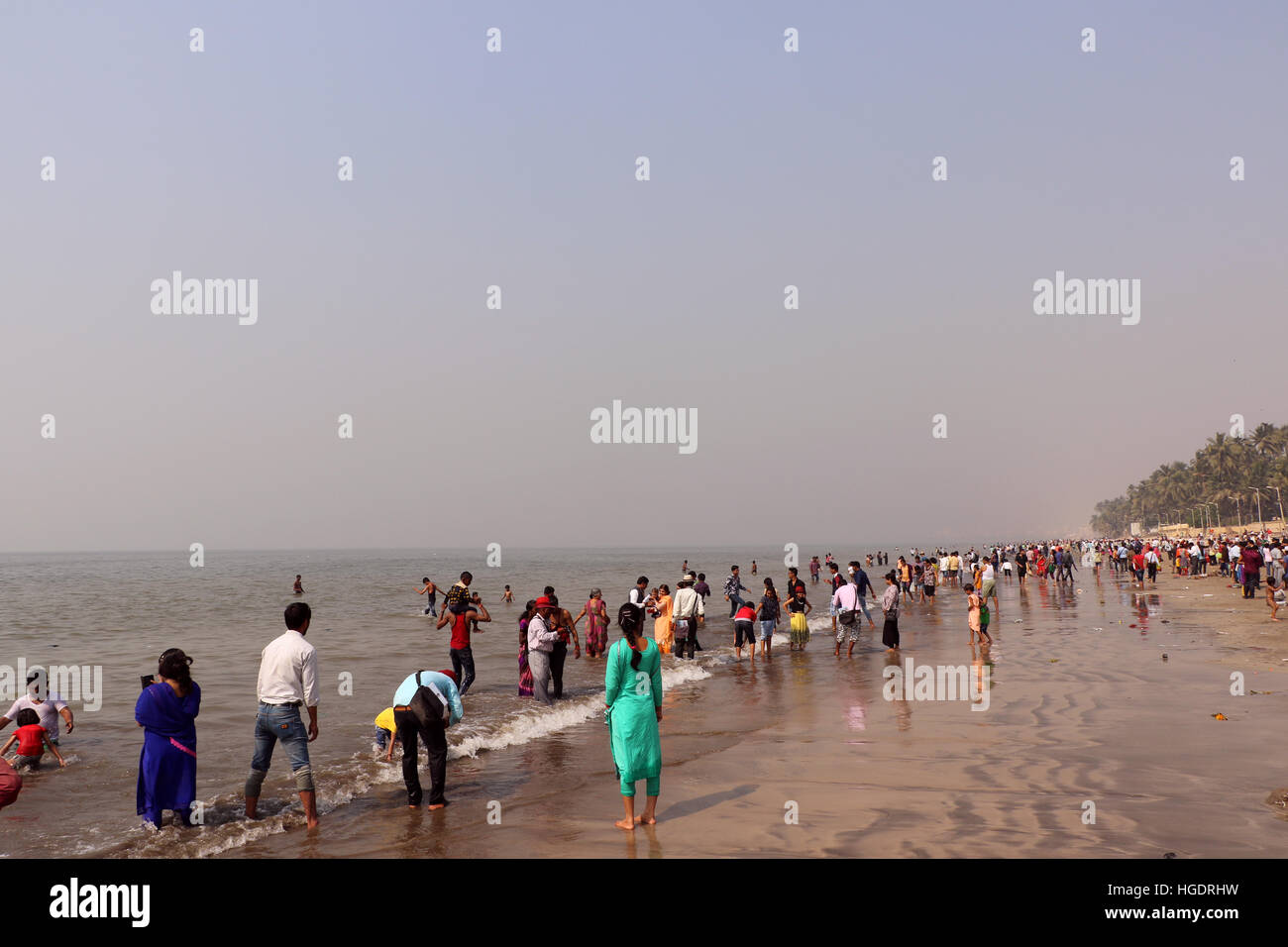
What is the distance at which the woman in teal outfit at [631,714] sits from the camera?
7.42 metres

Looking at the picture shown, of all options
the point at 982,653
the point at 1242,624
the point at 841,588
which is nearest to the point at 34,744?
the point at 841,588

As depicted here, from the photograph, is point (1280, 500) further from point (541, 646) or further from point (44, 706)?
point (44, 706)

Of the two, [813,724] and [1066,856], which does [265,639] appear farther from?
[1066,856]

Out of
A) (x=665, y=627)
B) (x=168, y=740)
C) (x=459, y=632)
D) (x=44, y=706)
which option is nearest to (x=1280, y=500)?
(x=665, y=627)

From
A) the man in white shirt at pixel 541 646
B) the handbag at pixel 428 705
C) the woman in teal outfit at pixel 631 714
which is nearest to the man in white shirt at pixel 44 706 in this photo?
the handbag at pixel 428 705

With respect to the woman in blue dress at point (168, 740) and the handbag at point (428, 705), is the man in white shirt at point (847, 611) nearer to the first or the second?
the handbag at point (428, 705)

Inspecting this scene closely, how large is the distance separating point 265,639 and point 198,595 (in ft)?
111

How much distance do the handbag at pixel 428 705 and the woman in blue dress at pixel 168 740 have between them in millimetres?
2055

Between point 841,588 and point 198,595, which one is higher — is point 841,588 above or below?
above

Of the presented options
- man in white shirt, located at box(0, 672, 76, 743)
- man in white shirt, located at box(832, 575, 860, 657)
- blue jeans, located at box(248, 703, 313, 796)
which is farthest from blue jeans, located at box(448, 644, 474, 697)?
man in white shirt, located at box(832, 575, 860, 657)

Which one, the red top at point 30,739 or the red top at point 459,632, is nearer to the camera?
the red top at point 30,739

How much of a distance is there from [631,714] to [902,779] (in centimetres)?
347

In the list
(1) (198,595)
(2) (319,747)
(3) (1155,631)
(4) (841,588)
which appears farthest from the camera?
(1) (198,595)

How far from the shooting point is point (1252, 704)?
40.5ft
